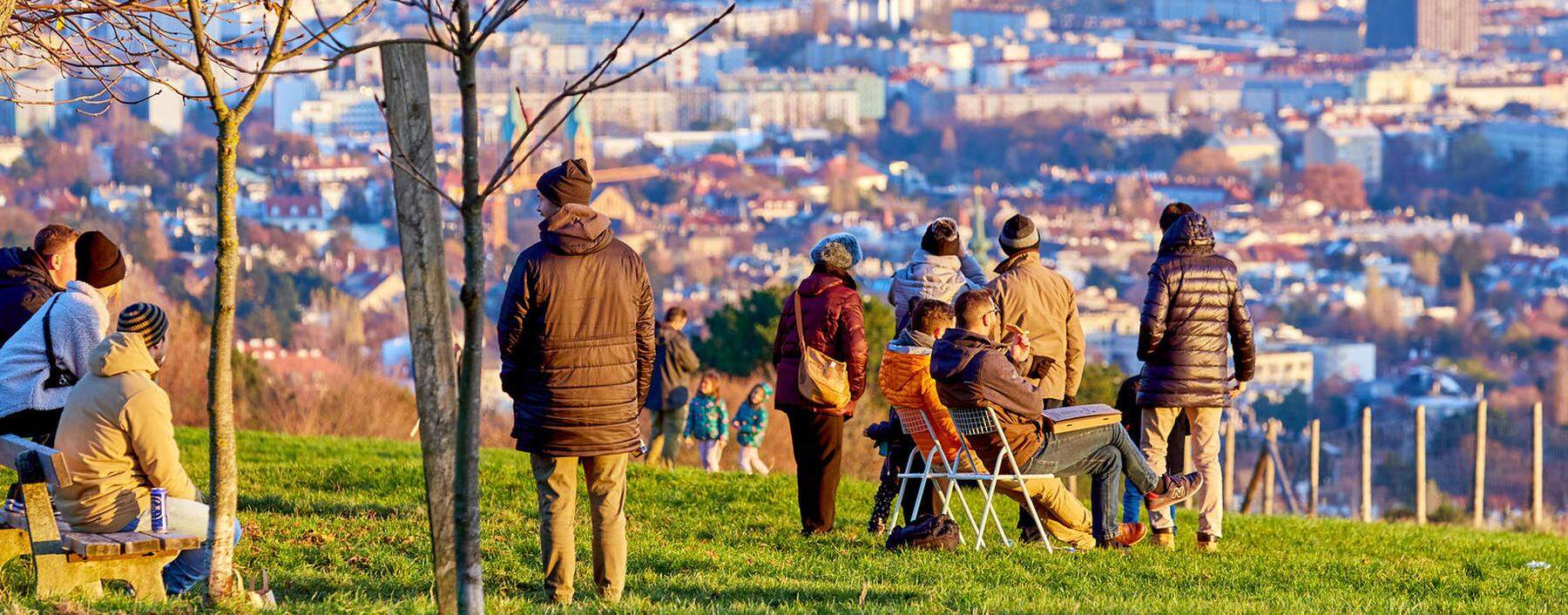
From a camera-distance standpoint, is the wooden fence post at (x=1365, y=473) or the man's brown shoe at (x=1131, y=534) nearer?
the man's brown shoe at (x=1131, y=534)

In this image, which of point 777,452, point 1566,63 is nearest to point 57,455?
point 777,452

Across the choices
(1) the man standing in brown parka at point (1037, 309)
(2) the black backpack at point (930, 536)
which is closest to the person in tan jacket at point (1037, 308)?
(1) the man standing in brown parka at point (1037, 309)

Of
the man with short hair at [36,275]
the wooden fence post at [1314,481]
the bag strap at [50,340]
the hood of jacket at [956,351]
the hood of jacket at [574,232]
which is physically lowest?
the wooden fence post at [1314,481]

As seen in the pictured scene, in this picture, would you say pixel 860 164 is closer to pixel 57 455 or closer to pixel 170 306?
pixel 170 306

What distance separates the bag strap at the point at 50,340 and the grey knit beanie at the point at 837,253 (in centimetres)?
238

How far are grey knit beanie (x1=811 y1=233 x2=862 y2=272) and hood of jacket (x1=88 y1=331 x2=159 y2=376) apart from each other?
96.3 inches

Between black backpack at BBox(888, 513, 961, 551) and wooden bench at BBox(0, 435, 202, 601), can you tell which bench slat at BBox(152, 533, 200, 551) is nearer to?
wooden bench at BBox(0, 435, 202, 601)

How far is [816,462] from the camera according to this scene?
25.7 feet

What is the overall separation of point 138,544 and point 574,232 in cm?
133

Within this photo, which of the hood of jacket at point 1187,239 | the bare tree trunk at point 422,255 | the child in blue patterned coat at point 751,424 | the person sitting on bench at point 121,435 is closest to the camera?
the bare tree trunk at point 422,255

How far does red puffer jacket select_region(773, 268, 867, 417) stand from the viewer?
766 cm

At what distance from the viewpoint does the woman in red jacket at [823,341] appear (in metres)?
7.66

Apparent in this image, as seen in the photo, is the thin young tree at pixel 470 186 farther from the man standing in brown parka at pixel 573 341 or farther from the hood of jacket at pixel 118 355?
the hood of jacket at pixel 118 355

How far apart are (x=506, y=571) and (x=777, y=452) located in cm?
1790
